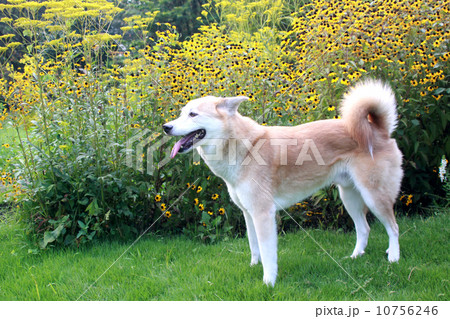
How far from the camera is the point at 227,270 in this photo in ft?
10.8

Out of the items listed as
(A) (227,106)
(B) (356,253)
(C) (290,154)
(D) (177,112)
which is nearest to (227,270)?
(C) (290,154)

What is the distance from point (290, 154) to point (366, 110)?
740 mm

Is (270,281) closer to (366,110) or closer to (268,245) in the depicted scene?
(268,245)

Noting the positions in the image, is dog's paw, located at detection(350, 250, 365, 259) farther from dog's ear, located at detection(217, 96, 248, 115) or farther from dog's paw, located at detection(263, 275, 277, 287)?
dog's ear, located at detection(217, 96, 248, 115)

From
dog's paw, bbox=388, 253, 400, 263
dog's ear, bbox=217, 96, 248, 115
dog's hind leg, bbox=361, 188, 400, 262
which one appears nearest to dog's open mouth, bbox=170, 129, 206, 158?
dog's ear, bbox=217, 96, 248, 115

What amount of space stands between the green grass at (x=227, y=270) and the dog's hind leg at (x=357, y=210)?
122 millimetres

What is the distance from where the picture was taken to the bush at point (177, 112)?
12.8 feet

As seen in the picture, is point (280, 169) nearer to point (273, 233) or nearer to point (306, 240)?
point (273, 233)

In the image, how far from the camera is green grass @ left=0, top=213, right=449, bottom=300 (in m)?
2.91

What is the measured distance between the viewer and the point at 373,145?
333 cm

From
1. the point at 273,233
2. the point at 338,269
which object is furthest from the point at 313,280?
the point at 273,233

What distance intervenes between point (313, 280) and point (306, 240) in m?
0.88

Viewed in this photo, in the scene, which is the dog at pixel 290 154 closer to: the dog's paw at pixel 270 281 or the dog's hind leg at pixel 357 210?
the dog's paw at pixel 270 281

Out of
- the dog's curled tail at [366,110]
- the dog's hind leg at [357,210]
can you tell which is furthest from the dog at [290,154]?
the dog's hind leg at [357,210]
